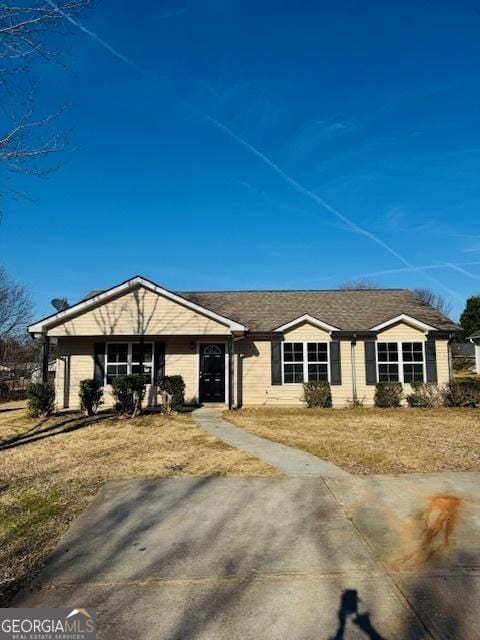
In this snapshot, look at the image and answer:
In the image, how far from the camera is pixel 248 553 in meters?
4.04

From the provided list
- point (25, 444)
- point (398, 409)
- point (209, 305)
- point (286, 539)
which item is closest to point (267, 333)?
point (209, 305)

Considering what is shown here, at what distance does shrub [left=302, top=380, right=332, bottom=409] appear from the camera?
15992 millimetres

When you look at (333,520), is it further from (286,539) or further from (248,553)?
(248,553)

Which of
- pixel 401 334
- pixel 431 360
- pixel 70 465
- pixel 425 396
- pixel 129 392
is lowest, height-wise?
pixel 70 465

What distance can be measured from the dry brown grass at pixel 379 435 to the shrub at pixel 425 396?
3.13ft

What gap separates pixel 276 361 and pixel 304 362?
3.56 ft

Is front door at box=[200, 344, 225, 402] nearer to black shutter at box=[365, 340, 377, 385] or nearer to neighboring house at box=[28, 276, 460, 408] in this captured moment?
neighboring house at box=[28, 276, 460, 408]

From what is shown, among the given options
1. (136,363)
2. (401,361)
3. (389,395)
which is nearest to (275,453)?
(389,395)

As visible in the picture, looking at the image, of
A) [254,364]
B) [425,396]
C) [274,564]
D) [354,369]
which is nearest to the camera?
[274,564]

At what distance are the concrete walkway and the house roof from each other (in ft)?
15.9

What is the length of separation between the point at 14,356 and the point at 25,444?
2070 centimetres

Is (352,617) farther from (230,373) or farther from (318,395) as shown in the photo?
(318,395)

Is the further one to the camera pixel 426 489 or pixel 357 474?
pixel 357 474

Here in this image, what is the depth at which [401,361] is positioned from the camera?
1684cm
